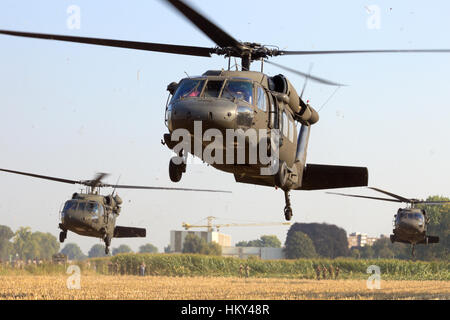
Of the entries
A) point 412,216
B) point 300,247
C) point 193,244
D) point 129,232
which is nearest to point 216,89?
point 129,232

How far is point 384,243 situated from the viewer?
120 meters

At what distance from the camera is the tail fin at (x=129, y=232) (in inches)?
1607

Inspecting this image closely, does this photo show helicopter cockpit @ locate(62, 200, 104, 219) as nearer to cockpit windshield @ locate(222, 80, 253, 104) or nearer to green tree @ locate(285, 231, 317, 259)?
cockpit windshield @ locate(222, 80, 253, 104)

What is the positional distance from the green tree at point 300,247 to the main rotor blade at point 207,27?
3541 inches

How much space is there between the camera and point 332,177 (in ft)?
69.1

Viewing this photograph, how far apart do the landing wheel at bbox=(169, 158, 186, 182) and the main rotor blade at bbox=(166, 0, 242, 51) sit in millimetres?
3368

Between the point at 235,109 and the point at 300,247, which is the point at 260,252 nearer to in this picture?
the point at 300,247

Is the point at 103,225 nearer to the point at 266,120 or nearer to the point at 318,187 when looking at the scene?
the point at 318,187

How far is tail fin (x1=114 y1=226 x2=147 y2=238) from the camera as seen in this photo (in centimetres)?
4081

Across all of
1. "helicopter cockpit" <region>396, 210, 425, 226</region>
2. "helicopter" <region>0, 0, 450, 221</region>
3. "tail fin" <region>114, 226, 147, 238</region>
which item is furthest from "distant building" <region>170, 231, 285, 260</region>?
"helicopter" <region>0, 0, 450, 221</region>

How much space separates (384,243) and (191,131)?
361ft

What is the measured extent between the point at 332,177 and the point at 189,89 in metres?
6.80

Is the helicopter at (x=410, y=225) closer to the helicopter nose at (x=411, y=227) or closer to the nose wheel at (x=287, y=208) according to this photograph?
the helicopter nose at (x=411, y=227)
